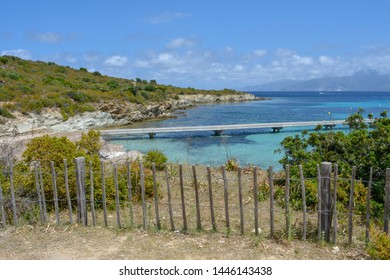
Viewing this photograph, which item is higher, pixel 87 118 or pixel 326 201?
pixel 87 118

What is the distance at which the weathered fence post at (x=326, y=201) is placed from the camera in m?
5.88

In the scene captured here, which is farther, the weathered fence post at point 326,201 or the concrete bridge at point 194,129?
the concrete bridge at point 194,129

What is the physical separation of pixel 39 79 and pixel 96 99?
1052 cm

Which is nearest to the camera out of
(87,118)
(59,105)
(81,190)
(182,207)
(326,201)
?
(326,201)

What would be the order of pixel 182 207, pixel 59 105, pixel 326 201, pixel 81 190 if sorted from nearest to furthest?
pixel 326 201, pixel 182 207, pixel 81 190, pixel 59 105

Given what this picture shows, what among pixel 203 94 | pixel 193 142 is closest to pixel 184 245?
pixel 193 142

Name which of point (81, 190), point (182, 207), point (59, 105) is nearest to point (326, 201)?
point (182, 207)

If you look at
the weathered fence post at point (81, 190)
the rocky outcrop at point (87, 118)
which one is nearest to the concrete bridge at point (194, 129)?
the rocky outcrop at point (87, 118)

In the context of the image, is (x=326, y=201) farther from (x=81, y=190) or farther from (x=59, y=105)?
(x=59, y=105)

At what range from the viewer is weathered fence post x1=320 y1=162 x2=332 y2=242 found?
5.88 m

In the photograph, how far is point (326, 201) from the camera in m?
5.91

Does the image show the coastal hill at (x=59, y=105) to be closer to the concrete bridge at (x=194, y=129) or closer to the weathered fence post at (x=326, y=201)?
the concrete bridge at (x=194, y=129)

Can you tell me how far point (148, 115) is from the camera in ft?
Result: 134

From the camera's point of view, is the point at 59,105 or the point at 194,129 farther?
the point at 59,105
